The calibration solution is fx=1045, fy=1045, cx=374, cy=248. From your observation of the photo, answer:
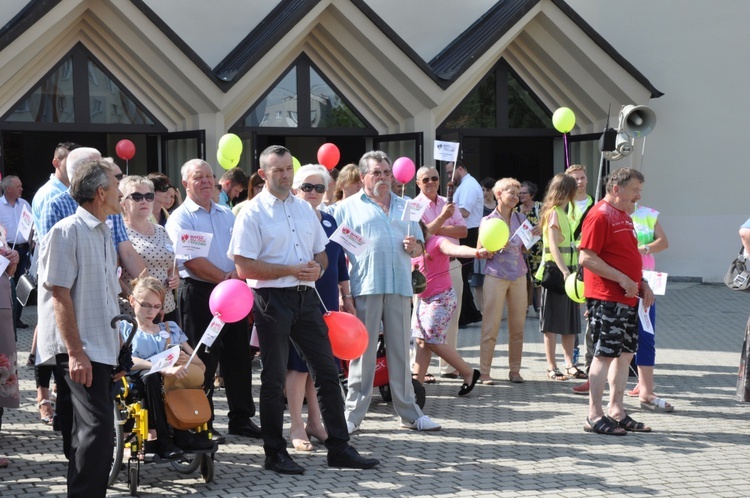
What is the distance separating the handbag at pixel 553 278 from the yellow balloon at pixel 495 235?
988mm

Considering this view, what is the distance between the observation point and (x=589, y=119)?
19.4 meters

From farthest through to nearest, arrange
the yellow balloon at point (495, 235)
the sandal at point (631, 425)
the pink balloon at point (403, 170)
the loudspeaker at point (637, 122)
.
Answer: the loudspeaker at point (637, 122)
the pink balloon at point (403, 170)
the yellow balloon at point (495, 235)
the sandal at point (631, 425)

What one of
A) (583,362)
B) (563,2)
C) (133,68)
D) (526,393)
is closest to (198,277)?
(526,393)

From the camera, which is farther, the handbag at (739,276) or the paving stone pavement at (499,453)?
the handbag at (739,276)

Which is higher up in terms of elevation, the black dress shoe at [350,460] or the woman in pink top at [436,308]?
the woman in pink top at [436,308]

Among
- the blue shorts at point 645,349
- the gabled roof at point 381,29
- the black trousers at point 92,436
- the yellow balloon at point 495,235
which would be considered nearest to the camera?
the black trousers at point 92,436

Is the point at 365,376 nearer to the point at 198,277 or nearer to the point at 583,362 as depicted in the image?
the point at 198,277

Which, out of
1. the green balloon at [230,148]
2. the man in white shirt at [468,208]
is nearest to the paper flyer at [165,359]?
the green balloon at [230,148]

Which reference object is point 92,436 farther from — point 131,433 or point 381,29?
point 381,29

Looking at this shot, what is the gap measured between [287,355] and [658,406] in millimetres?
3462

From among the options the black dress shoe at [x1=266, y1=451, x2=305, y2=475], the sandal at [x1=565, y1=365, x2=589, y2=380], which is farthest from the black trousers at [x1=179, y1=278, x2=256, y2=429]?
the sandal at [x1=565, y1=365, x2=589, y2=380]

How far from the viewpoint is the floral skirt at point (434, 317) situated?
902 cm

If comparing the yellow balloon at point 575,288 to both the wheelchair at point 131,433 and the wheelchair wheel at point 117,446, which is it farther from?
the wheelchair wheel at point 117,446

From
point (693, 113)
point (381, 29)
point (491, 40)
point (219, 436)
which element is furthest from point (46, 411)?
point (693, 113)
